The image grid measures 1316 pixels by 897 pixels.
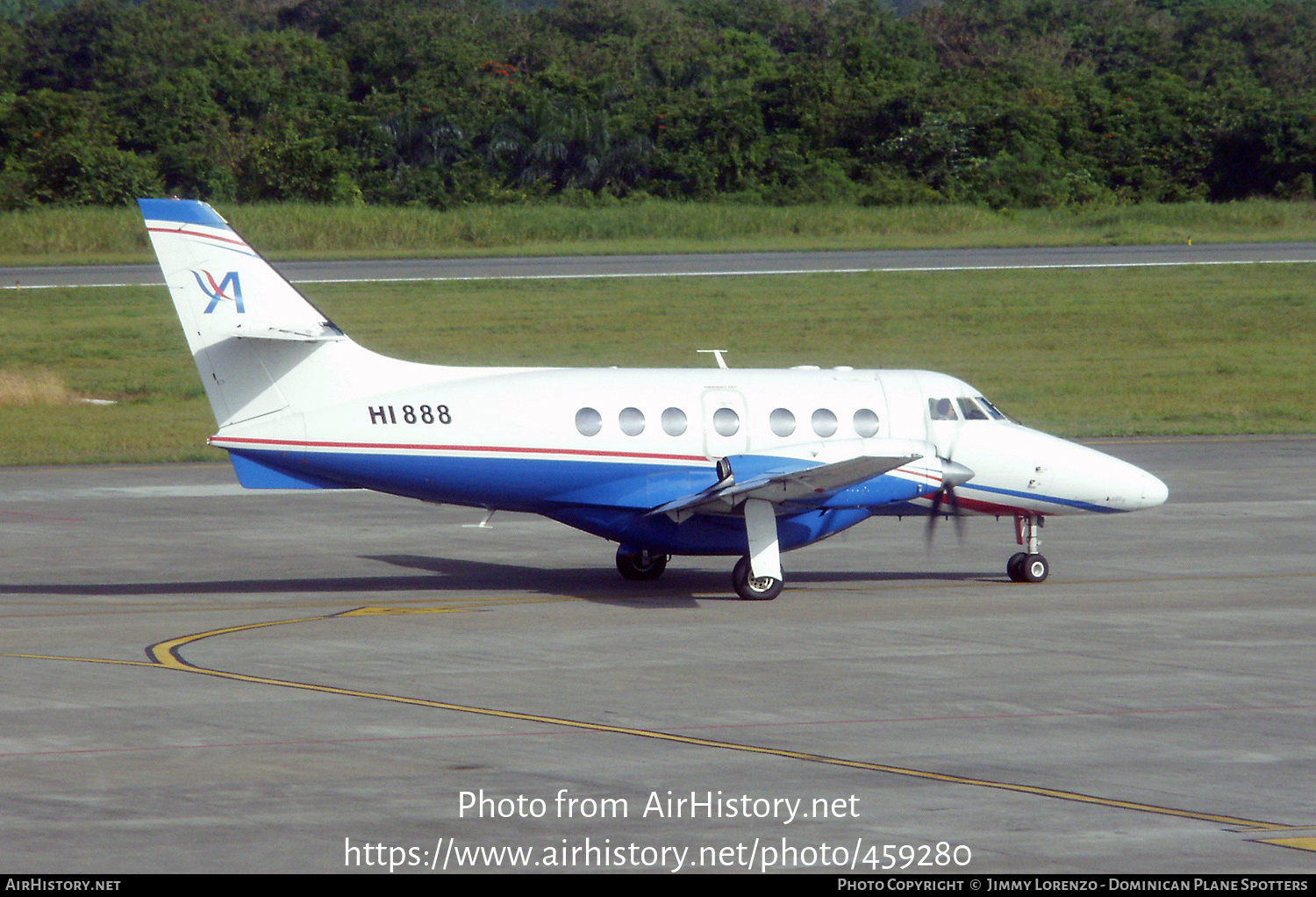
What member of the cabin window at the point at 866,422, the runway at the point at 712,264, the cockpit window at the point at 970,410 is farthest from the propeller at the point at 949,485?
the runway at the point at 712,264

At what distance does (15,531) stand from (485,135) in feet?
189

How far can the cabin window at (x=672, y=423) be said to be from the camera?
21.2 meters

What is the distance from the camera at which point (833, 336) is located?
53625mm

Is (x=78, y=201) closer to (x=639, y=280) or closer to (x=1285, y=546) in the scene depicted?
(x=639, y=280)

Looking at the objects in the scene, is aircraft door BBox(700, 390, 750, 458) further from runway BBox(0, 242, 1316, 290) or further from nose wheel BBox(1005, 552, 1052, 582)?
runway BBox(0, 242, 1316, 290)

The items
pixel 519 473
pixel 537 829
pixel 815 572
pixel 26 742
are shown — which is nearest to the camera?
pixel 537 829

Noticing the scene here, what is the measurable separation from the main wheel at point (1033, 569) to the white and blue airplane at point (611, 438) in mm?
38

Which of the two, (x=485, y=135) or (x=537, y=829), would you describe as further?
(x=485, y=135)

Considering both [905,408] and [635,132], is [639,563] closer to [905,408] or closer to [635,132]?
[905,408]

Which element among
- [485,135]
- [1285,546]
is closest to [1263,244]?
[485,135]

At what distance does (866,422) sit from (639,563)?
144 inches

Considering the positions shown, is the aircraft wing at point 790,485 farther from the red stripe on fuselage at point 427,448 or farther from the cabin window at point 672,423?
the cabin window at point 672,423

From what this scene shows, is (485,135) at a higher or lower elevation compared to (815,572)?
higher

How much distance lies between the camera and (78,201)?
2987 inches
